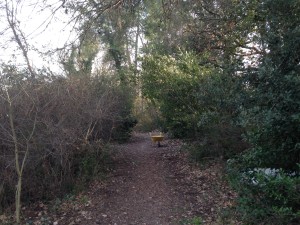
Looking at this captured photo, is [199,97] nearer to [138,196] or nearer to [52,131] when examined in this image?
[138,196]

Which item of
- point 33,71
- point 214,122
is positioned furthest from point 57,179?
point 214,122

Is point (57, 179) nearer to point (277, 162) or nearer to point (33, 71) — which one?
point (33, 71)

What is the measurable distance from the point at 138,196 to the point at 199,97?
9.02 feet

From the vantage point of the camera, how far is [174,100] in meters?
13.1

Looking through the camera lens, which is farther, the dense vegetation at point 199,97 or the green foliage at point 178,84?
the green foliage at point 178,84

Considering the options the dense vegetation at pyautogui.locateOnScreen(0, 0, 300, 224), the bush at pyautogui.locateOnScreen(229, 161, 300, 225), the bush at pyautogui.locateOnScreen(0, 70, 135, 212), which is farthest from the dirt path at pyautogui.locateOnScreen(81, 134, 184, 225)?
the bush at pyautogui.locateOnScreen(229, 161, 300, 225)

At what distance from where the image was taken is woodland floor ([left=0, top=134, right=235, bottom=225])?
8020 millimetres

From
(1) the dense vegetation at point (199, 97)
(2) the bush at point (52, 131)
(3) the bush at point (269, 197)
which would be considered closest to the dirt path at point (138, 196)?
(2) the bush at point (52, 131)

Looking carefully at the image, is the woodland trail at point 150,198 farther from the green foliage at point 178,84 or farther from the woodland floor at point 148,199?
the green foliage at point 178,84

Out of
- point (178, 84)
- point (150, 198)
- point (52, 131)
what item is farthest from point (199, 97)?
point (52, 131)

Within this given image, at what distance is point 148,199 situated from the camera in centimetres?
919

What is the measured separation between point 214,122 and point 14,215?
533cm

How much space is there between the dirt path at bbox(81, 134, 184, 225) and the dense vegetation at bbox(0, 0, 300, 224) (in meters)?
1.05

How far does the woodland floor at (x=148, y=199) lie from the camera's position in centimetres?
802
